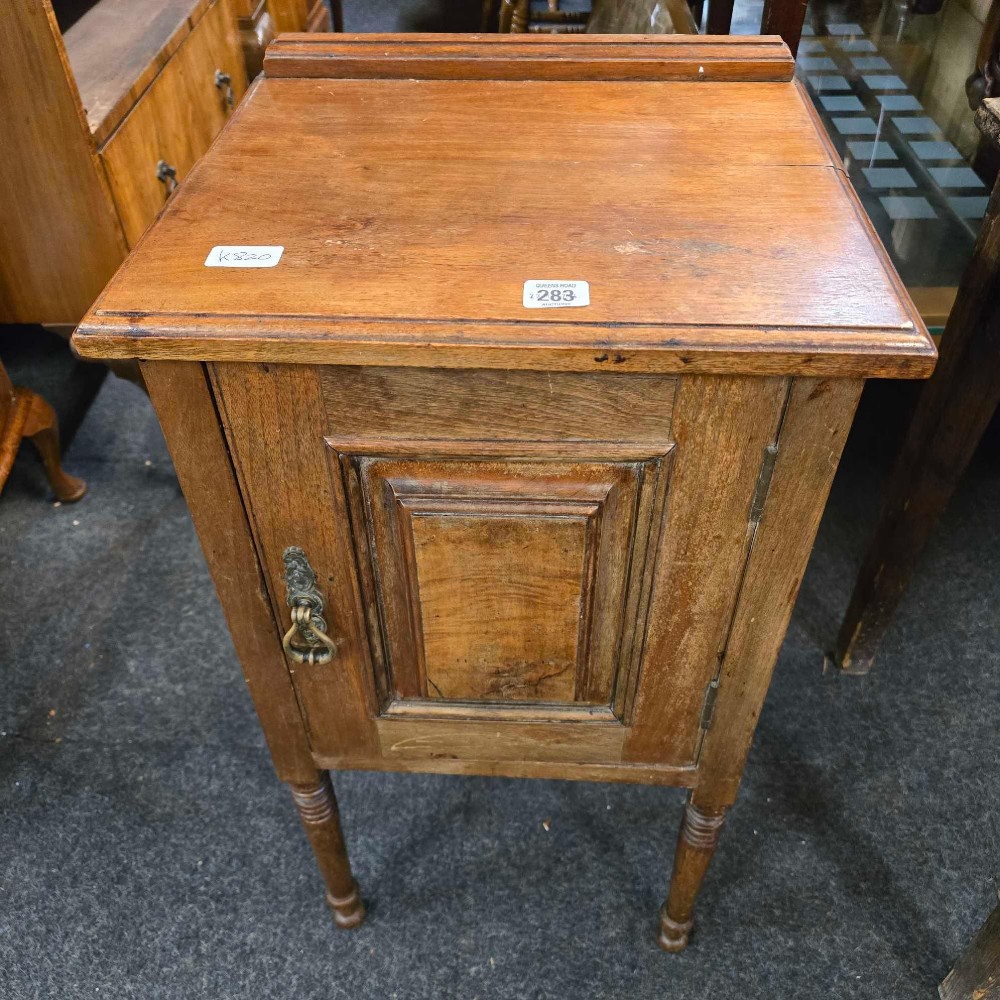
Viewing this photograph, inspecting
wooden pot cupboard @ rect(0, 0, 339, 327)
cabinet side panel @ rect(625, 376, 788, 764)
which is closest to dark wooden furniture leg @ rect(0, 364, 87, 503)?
wooden pot cupboard @ rect(0, 0, 339, 327)

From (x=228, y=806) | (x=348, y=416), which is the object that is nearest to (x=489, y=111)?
(x=348, y=416)

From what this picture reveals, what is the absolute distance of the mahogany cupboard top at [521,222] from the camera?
0.59 meters

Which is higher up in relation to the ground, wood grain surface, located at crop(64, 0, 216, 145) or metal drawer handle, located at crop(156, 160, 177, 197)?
wood grain surface, located at crop(64, 0, 216, 145)

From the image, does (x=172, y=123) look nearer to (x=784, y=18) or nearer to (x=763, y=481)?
(x=784, y=18)

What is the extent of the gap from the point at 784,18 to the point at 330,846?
3.52 feet

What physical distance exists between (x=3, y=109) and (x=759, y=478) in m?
1.10

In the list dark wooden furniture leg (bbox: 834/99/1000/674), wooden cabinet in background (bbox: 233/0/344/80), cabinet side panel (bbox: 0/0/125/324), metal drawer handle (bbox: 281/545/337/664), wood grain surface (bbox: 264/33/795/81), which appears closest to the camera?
metal drawer handle (bbox: 281/545/337/664)

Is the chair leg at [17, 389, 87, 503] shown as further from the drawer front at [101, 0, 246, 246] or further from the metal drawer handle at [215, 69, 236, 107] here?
the metal drawer handle at [215, 69, 236, 107]

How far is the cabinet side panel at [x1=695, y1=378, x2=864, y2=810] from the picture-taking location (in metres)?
0.63

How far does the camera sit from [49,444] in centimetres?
161

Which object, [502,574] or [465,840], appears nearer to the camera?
[502,574]

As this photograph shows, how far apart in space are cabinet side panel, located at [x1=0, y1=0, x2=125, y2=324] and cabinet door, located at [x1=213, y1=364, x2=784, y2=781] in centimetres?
77

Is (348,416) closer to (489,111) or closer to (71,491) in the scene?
(489,111)

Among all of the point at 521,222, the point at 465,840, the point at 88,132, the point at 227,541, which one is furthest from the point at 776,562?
the point at 88,132
